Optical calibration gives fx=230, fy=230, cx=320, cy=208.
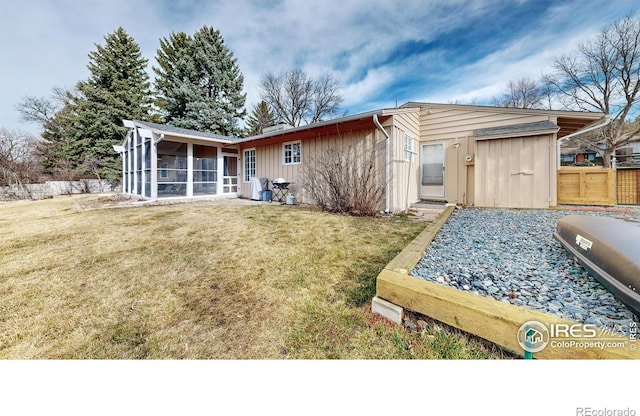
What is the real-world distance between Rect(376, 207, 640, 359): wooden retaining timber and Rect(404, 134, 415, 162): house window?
5.27 metres

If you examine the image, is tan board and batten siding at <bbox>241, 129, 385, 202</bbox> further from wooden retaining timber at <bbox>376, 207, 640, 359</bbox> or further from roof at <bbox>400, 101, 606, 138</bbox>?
wooden retaining timber at <bbox>376, 207, 640, 359</bbox>

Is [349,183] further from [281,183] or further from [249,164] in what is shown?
[249,164]

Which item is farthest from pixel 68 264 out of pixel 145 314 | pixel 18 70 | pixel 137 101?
pixel 137 101

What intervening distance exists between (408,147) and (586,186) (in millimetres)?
4281

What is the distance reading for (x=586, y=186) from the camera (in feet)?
18.5

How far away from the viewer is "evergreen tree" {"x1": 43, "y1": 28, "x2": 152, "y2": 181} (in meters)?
16.0

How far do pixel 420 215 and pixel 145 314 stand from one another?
556 cm

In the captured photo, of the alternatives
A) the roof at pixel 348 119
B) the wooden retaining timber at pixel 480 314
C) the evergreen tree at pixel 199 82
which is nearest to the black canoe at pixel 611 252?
the wooden retaining timber at pixel 480 314

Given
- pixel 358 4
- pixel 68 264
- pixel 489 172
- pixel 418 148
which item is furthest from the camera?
pixel 418 148

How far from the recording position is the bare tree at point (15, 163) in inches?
476

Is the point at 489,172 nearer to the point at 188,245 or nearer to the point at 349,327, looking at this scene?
the point at 349,327

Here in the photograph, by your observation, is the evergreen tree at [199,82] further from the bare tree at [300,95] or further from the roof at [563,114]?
the roof at [563,114]

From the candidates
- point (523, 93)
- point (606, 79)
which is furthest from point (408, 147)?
point (523, 93)
